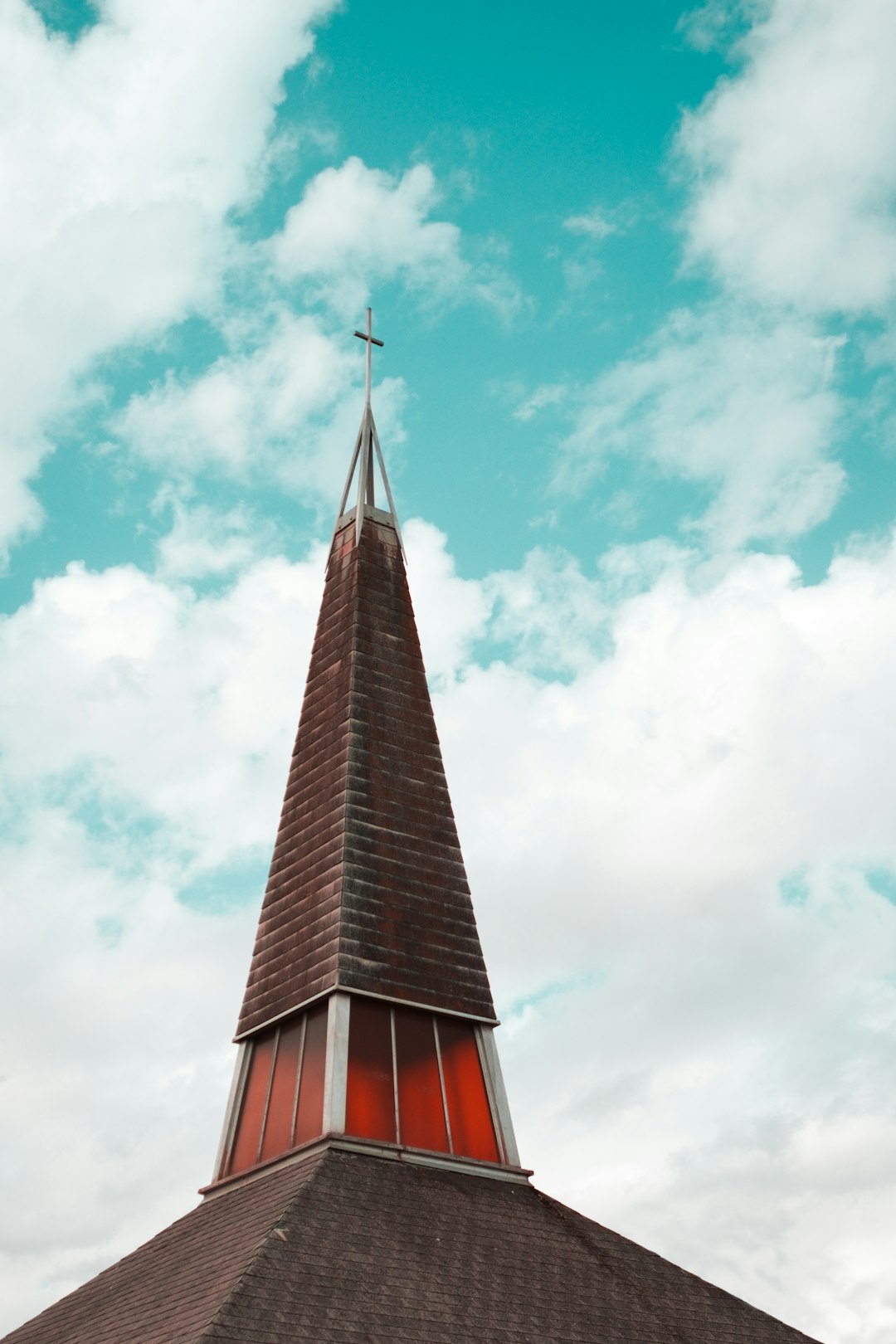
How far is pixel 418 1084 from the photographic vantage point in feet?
61.7

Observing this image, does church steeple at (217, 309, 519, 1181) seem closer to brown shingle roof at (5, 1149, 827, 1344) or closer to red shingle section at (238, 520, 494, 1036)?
red shingle section at (238, 520, 494, 1036)

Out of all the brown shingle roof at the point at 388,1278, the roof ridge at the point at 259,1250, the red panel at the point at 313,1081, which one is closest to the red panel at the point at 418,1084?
the brown shingle roof at the point at 388,1278

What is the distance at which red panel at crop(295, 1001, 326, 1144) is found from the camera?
17.9 meters

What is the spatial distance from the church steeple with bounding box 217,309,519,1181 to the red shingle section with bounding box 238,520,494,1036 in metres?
0.03

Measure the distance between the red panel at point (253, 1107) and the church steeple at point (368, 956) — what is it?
36 millimetres

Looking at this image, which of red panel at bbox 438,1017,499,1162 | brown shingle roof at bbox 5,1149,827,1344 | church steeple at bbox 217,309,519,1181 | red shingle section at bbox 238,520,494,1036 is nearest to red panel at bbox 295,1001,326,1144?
church steeple at bbox 217,309,519,1181

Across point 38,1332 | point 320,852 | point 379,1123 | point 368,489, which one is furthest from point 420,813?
point 38,1332

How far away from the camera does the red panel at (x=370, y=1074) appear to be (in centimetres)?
1784

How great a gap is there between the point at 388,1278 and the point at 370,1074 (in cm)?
414

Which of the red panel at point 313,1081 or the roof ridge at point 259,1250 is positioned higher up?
the red panel at point 313,1081

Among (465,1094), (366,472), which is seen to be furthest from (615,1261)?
(366,472)

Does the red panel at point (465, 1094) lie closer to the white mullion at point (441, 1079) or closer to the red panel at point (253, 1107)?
the white mullion at point (441, 1079)

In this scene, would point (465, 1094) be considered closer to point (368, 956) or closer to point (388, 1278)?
point (368, 956)

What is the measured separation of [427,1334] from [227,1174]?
21.2ft
